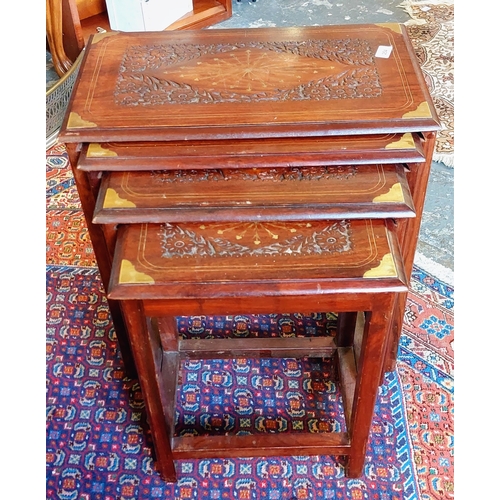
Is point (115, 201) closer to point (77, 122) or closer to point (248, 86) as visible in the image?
point (77, 122)

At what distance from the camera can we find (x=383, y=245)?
0.93 metres

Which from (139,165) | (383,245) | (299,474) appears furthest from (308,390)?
(139,165)

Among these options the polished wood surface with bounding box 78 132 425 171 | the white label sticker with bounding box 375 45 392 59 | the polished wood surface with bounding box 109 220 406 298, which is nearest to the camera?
the polished wood surface with bounding box 109 220 406 298

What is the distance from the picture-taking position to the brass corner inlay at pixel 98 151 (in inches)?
40.1

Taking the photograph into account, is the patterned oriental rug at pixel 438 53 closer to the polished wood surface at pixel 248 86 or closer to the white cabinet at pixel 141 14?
the polished wood surface at pixel 248 86

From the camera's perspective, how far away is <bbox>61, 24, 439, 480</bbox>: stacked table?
2.99 feet

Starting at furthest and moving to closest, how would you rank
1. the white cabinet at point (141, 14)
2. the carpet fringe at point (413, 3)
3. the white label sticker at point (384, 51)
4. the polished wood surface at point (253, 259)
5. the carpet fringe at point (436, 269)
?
the carpet fringe at point (413, 3) → the white cabinet at point (141, 14) → the carpet fringe at point (436, 269) → the white label sticker at point (384, 51) → the polished wood surface at point (253, 259)

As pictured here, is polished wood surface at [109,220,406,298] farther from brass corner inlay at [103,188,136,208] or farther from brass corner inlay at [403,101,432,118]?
brass corner inlay at [403,101,432,118]

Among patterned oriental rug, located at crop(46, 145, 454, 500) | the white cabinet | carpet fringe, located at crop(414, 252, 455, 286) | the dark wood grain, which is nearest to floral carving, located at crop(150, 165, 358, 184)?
the dark wood grain

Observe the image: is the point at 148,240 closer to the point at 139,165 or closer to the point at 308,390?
the point at 139,165

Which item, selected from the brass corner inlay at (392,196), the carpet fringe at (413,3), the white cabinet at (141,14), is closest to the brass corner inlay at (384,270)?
the brass corner inlay at (392,196)

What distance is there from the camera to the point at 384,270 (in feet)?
2.93

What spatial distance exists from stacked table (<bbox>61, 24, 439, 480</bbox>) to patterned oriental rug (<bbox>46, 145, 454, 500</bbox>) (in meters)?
0.10

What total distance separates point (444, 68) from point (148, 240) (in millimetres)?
1996
